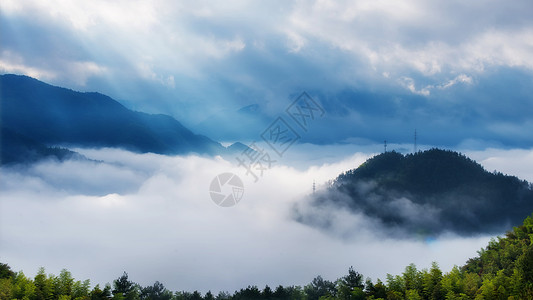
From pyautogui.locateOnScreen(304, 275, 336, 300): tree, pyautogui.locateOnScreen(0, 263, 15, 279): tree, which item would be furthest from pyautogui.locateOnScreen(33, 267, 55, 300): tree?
pyautogui.locateOnScreen(304, 275, 336, 300): tree

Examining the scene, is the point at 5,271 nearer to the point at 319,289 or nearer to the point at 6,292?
the point at 6,292

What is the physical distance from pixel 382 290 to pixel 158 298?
1249 inches

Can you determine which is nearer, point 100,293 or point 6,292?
point 6,292

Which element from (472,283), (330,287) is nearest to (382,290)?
(472,283)

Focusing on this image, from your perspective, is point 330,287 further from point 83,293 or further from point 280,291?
point 83,293

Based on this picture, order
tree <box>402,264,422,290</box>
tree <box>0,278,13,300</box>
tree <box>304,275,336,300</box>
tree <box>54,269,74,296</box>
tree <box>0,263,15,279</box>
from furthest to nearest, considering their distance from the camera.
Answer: tree <box>304,275,336,300</box> → tree <box>0,263,15,279</box> → tree <box>402,264,422,290</box> → tree <box>54,269,74,296</box> → tree <box>0,278,13,300</box>

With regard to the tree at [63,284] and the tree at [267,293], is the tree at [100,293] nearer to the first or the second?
the tree at [63,284]

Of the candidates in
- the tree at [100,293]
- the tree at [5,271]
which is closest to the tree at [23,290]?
the tree at [100,293]

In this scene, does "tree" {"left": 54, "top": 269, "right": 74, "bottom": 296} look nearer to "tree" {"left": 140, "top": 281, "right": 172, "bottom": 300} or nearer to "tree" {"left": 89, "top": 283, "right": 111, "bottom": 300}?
"tree" {"left": 89, "top": 283, "right": 111, "bottom": 300}

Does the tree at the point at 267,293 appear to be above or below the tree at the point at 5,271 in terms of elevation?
below

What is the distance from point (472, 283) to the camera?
30.3 m

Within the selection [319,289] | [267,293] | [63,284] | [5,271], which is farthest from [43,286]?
[319,289]

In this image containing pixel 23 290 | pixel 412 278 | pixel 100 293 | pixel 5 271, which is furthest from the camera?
pixel 5 271

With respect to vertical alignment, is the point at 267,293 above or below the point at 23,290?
below
